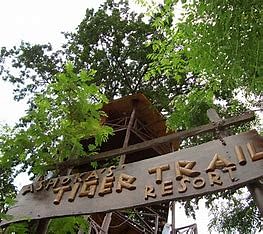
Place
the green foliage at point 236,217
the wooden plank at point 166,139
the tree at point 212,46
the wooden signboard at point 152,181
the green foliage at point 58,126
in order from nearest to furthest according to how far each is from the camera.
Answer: the wooden signboard at point 152,181
the wooden plank at point 166,139
the tree at point 212,46
the green foliage at point 58,126
the green foliage at point 236,217

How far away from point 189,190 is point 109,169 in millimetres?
828

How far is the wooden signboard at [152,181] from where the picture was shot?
2.74 metres

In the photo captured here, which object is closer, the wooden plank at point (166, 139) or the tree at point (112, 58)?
the wooden plank at point (166, 139)

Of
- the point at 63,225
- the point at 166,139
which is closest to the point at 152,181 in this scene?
the point at 166,139

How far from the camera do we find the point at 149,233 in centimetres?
891

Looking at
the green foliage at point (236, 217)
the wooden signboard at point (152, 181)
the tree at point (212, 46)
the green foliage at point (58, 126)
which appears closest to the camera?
the wooden signboard at point (152, 181)

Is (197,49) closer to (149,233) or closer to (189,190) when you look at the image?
(189,190)

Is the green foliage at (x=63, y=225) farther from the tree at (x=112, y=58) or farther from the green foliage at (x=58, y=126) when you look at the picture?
the tree at (x=112, y=58)

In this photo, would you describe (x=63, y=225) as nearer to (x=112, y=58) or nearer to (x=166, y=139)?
Result: (x=166, y=139)

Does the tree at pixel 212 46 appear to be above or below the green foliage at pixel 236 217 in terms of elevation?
below

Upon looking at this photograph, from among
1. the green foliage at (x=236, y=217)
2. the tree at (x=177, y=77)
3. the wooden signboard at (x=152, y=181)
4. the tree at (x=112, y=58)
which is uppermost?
the tree at (x=112, y=58)

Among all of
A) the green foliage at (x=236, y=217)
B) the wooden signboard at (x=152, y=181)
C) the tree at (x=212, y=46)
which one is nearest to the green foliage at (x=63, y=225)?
the wooden signboard at (x=152, y=181)

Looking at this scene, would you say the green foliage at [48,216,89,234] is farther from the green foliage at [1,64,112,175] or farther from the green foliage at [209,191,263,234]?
the green foliage at [209,191,263,234]

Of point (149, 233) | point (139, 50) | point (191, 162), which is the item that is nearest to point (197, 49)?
point (191, 162)
